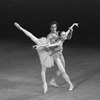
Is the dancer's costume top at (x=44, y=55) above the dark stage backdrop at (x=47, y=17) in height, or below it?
below

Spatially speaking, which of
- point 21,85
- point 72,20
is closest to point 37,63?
point 21,85

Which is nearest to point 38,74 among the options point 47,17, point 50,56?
point 50,56

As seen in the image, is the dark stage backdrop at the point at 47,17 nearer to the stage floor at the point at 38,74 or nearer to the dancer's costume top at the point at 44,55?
the stage floor at the point at 38,74

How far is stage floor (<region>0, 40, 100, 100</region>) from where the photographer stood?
8259 mm

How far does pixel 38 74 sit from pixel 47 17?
13.7 m

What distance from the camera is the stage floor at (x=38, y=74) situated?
8.26 metres

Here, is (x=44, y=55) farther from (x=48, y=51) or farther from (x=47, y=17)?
(x=47, y=17)

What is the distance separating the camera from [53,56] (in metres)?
8.47

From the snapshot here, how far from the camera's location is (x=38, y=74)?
34.3 ft

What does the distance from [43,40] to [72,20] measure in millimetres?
14092

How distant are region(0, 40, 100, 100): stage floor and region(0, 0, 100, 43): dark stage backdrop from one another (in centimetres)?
306

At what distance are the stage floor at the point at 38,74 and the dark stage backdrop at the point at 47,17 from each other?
306 cm

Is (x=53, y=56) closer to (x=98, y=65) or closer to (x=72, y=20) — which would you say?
(x=98, y=65)

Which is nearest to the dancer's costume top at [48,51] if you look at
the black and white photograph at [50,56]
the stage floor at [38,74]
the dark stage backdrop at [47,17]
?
the black and white photograph at [50,56]
